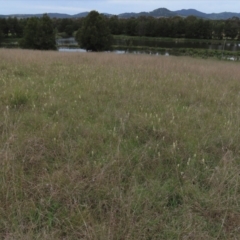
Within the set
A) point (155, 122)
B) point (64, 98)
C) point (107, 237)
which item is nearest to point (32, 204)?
point (107, 237)

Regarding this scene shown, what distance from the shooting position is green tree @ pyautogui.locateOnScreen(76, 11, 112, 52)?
36.6 meters

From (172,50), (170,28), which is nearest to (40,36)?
(172,50)

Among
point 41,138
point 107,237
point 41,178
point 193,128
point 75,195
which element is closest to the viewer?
point 107,237

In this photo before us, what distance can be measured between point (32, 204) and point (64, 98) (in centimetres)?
290

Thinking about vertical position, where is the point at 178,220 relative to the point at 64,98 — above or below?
below

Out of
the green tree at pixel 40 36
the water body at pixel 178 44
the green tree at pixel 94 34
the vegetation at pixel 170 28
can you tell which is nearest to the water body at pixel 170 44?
the water body at pixel 178 44

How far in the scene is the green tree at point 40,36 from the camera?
38.1 meters

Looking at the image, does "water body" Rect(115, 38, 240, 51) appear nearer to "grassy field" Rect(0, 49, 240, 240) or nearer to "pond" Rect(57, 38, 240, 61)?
"pond" Rect(57, 38, 240, 61)

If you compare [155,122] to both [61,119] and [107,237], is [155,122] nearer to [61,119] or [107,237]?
[61,119]

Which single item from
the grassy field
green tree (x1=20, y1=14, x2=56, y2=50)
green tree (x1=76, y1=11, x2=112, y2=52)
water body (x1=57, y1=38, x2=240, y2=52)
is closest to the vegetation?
water body (x1=57, y1=38, x2=240, y2=52)

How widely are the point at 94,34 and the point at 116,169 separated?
1438 inches

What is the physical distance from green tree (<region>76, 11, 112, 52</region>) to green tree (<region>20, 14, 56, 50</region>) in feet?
14.9

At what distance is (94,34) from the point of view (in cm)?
3672

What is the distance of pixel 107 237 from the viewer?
74.2 inches
